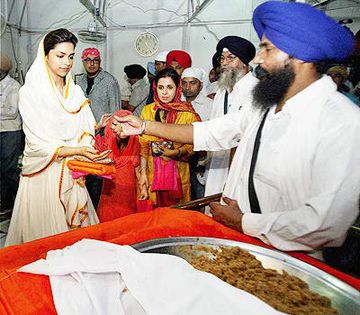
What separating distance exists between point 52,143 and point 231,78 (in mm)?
957

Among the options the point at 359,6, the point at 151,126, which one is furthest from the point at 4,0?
the point at 359,6

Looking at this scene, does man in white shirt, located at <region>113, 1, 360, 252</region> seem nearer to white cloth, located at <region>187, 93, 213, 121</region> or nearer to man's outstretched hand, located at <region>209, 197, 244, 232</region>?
man's outstretched hand, located at <region>209, 197, 244, 232</region>

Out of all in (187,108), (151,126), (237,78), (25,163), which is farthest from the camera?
(187,108)

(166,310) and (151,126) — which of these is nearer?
(166,310)

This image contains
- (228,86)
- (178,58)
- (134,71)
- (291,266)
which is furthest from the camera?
(178,58)

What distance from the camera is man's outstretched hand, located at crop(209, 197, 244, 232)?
36.0 inches

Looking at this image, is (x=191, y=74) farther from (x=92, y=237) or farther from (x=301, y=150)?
(x=92, y=237)

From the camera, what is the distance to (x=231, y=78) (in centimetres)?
175

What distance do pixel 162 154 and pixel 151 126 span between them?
63cm

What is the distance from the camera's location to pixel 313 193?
0.86m

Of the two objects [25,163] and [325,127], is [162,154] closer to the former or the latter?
[25,163]

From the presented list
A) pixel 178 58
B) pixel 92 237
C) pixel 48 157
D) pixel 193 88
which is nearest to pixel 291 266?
pixel 92 237

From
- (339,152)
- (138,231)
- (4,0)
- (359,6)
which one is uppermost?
(359,6)

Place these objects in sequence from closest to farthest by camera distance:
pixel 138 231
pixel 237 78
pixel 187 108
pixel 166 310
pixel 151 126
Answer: pixel 166 310 < pixel 138 231 < pixel 151 126 < pixel 237 78 < pixel 187 108
